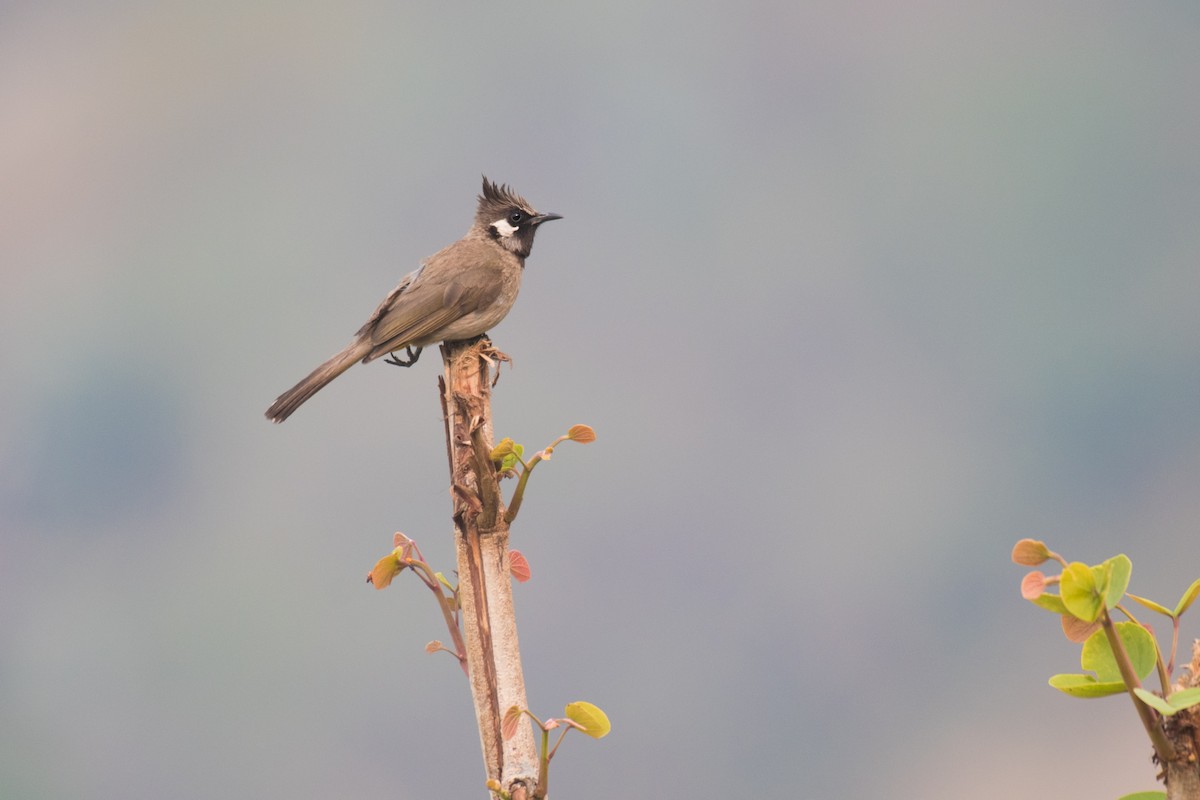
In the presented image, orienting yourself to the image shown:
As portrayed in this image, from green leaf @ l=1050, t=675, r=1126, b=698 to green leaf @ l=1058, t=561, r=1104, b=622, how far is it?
0.50ft

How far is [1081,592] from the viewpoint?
1825mm

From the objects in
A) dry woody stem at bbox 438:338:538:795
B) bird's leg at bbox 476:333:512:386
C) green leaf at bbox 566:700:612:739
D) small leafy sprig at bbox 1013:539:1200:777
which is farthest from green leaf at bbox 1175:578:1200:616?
bird's leg at bbox 476:333:512:386

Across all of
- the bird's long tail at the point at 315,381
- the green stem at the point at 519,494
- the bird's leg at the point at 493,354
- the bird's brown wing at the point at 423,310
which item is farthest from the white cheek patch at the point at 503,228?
the green stem at the point at 519,494

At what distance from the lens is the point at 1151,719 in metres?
1.89

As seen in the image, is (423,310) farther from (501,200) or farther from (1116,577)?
(1116,577)

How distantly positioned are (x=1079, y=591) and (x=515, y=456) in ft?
5.72

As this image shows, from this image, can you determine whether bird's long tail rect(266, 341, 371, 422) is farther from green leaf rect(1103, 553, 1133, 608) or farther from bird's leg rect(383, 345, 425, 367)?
green leaf rect(1103, 553, 1133, 608)

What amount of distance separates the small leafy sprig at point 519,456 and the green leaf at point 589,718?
0.69 m

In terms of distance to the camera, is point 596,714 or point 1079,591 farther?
point 596,714

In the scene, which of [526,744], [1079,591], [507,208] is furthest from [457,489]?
[507,208]

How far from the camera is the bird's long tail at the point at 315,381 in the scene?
5.59 metres

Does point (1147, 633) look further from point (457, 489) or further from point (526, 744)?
point (457, 489)

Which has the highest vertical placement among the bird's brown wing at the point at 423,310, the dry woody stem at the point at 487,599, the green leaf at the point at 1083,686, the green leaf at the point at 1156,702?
the bird's brown wing at the point at 423,310

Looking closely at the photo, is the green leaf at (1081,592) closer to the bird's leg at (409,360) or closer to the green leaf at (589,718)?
the green leaf at (589,718)
